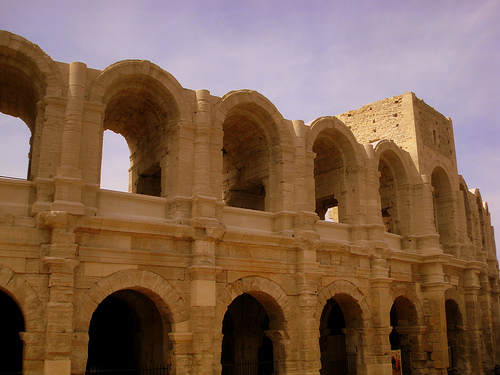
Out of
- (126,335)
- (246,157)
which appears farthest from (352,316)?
(126,335)

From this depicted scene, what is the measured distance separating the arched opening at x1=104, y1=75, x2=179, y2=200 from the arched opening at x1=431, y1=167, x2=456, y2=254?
10.4 metres

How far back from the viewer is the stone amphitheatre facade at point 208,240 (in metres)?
9.82

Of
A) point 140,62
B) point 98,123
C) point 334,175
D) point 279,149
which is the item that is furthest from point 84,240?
point 334,175

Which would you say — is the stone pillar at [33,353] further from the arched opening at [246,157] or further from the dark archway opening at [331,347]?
the dark archway opening at [331,347]

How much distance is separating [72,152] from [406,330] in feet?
36.4

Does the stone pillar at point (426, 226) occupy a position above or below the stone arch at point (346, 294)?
above

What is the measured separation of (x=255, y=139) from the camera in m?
14.4

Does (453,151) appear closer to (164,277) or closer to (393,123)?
(393,123)

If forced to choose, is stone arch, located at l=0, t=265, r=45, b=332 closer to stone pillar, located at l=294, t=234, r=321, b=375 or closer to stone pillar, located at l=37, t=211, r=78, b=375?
stone pillar, located at l=37, t=211, r=78, b=375

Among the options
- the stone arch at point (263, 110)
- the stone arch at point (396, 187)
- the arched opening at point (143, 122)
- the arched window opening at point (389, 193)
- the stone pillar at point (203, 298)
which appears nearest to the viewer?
the stone pillar at point (203, 298)

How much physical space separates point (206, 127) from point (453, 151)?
12.1 meters

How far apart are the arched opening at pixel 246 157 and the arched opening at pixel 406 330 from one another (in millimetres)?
5214

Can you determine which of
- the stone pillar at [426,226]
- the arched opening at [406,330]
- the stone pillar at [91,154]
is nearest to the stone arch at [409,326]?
the arched opening at [406,330]

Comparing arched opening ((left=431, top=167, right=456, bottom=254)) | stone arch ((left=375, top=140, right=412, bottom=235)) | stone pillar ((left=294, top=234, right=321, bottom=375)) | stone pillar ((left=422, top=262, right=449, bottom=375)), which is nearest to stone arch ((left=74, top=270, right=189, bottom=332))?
stone pillar ((left=294, top=234, right=321, bottom=375))
